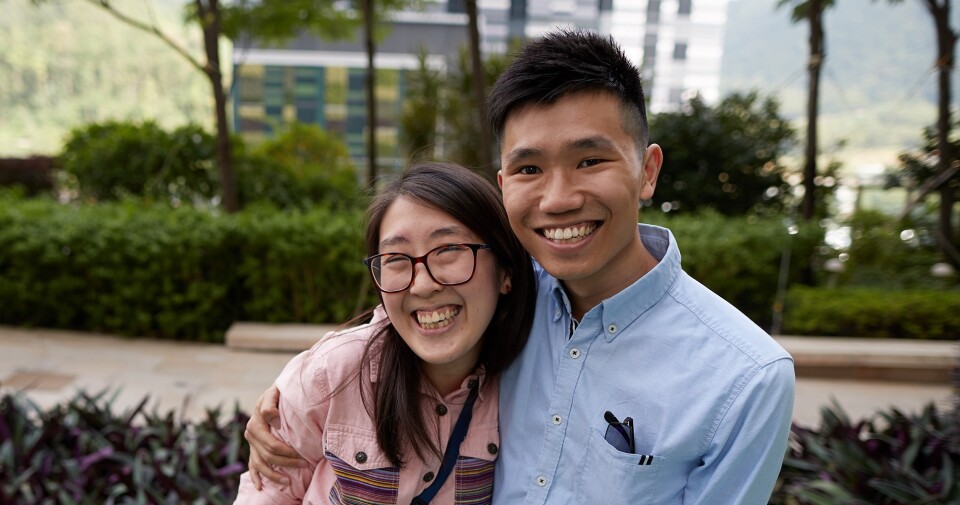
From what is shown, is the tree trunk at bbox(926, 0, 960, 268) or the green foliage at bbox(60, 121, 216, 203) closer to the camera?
the tree trunk at bbox(926, 0, 960, 268)

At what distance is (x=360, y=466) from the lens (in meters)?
1.43

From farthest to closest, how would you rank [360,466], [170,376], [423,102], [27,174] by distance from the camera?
[27,174] < [423,102] < [170,376] < [360,466]

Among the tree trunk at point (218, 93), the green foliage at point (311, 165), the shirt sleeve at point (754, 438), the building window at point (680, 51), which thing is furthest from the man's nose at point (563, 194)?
the building window at point (680, 51)

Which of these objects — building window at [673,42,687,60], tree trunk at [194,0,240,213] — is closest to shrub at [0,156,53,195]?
tree trunk at [194,0,240,213]

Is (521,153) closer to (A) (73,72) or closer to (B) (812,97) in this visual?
(B) (812,97)

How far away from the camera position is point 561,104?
1197 millimetres

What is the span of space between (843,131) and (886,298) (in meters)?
2.88

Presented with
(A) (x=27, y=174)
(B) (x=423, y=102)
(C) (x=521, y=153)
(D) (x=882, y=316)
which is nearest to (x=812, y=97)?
(D) (x=882, y=316)

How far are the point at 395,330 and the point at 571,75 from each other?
64 cm

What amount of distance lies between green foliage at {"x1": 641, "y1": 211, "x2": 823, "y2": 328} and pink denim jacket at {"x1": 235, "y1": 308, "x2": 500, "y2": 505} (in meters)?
4.16

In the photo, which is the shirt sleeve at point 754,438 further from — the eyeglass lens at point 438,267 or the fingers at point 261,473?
the fingers at point 261,473

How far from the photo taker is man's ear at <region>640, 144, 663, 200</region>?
132 centimetres

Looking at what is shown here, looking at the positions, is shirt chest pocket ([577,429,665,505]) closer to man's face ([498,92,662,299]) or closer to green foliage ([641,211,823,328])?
man's face ([498,92,662,299])

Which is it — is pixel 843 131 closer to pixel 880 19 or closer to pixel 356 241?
pixel 880 19
